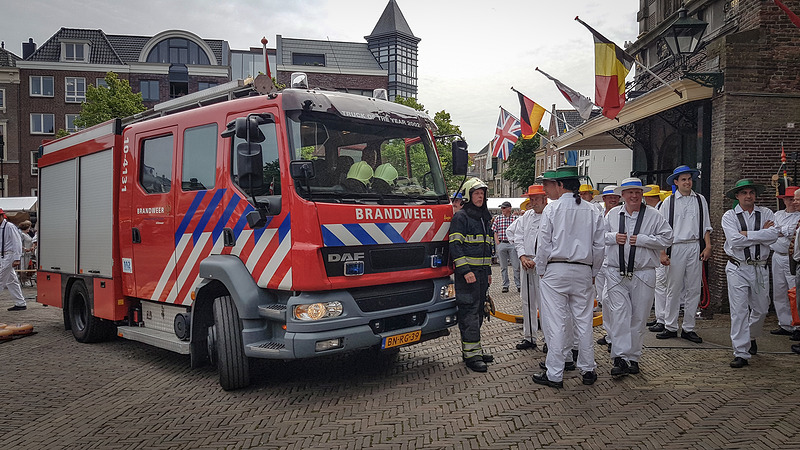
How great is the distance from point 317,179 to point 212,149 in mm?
1362

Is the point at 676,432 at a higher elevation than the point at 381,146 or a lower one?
lower

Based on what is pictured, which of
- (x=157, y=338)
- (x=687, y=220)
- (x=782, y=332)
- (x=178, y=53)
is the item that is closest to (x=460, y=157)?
(x=687, y=220)

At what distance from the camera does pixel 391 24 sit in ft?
159

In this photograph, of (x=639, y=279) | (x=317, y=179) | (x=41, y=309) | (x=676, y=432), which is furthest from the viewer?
(x=41, y=309)

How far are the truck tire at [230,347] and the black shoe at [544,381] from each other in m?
2.76

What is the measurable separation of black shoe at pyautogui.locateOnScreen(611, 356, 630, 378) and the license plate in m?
1.95

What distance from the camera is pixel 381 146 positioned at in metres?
6.00

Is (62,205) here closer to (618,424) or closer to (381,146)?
(381,146)

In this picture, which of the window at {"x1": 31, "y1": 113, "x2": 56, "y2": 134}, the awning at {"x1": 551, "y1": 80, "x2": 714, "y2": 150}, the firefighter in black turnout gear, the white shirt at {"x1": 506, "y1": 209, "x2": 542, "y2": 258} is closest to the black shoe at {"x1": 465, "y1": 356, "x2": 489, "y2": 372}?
the firefighter in black turnout gear

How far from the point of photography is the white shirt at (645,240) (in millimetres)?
5973

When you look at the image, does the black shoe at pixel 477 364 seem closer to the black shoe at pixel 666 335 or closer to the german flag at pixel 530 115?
the black shoe at pixel 666 335

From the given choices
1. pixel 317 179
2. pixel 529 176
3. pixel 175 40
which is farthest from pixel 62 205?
pixel 529 176

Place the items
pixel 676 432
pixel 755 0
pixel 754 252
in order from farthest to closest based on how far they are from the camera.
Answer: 1. pixel 755 0
2. pixel 754 252
3. pixel 676 432

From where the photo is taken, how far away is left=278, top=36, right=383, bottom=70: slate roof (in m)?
45.3
